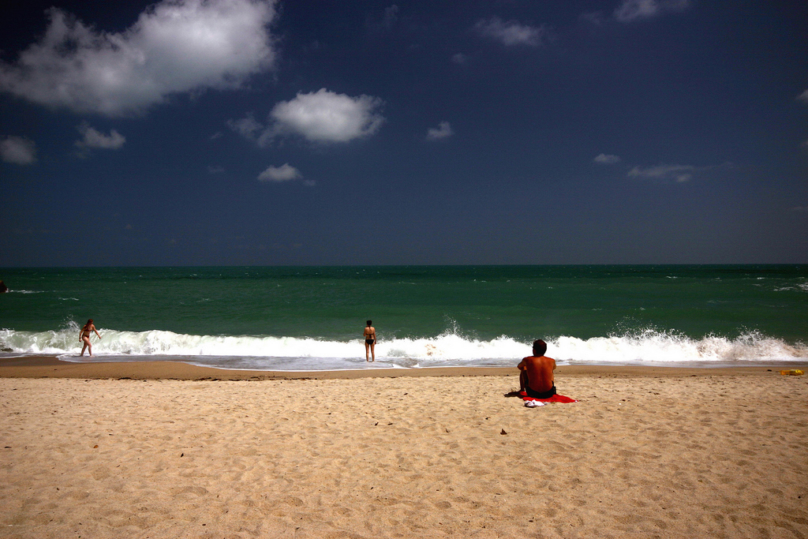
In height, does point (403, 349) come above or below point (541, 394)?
below

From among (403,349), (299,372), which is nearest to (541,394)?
(299,372)

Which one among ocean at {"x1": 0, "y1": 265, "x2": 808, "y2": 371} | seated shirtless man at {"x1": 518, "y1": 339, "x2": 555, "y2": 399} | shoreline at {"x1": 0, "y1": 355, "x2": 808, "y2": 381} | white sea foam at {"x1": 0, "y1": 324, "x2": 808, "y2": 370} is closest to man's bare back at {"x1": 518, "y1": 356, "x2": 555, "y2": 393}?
seated shirtless man at {"x1": 518, "y1": 339, "x2": 555, "y2": 399}

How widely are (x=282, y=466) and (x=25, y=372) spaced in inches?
469

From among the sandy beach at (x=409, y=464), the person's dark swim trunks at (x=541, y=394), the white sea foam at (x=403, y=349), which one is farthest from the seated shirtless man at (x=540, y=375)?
the white sea foam at (x=403, y=349)

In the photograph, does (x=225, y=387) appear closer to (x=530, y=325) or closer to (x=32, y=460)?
(x=32, y=460)

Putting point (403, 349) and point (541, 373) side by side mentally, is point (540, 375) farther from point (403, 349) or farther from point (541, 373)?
point (403, 349)

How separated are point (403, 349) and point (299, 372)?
187 inches

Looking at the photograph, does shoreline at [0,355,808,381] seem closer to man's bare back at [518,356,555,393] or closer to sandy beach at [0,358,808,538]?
sandy beach at [0,358,808,538]

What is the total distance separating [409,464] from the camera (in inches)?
198

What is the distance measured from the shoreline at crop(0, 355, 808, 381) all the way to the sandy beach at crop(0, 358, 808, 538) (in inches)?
122

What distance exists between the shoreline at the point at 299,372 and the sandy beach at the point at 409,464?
3.09 m

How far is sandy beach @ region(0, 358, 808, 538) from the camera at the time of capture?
381cm

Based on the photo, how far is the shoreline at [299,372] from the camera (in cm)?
1150

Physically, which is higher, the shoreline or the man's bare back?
the man's bare back
